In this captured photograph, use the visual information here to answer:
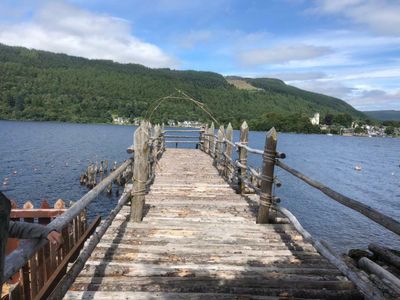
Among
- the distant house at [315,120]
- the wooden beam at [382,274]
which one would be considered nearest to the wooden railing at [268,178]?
the wooden beam at [382,274]

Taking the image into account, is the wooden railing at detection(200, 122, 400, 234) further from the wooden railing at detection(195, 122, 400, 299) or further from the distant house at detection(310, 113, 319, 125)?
the distant house at detection(310, 113, 319, 125)

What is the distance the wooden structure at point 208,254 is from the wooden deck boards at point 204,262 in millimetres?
11

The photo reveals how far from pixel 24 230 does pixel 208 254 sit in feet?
11.1

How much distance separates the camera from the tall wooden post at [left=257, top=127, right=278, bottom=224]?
634 centimetres

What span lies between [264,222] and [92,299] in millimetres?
3676

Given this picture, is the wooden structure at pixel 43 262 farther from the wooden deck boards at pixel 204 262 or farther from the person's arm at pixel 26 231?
the person's arm at pixel 26 231

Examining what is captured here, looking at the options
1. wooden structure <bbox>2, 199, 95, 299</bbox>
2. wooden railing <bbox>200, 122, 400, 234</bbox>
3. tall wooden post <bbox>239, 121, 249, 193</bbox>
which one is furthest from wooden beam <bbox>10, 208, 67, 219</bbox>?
tall wooden post <bbox>239, 121, 249, 193</bbox>

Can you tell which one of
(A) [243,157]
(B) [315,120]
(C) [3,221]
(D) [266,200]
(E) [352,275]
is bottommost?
(E) [352,275]

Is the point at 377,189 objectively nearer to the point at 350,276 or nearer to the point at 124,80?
the point at 350,276

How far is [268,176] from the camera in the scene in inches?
251

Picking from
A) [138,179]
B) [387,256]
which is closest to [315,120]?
[387,256]

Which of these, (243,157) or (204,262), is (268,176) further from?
(243,157)

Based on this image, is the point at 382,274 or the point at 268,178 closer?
the point at 382,274

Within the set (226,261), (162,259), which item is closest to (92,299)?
(162,259)
